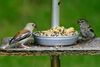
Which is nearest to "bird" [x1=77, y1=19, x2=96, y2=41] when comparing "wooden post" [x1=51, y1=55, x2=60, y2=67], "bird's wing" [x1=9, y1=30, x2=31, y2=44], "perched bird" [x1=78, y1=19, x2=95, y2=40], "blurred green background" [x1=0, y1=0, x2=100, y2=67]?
"perched bird" [x1=78, y1=19, x2=95, y2=40]

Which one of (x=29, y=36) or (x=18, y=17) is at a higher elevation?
(x=18, y=17)

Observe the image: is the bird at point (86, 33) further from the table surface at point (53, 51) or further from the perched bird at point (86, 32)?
the table surface at point (53, 51)

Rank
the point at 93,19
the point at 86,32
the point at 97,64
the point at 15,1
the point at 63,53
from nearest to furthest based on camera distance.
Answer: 1. the point at 63,53
2. the point at 86,32
3. the point at 97,64
4. the point at 93,19
5. the point at 15,1

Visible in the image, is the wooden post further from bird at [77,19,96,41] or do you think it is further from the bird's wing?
the bird's wing

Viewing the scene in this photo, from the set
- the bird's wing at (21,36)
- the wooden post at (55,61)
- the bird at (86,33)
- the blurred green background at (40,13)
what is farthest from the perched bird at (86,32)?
the blurred green background at (40,13)

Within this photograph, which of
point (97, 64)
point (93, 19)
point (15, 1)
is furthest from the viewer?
point (15, 1)

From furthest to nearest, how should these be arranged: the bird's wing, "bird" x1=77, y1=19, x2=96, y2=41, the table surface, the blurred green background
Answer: the blurred green background, "bird" x1=77, y1=19, x2=96, y2=41, the bird's wing, the table surface

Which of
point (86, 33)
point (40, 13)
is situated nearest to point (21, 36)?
point (86, 33)

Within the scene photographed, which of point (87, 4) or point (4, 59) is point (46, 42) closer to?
point (4, 59)

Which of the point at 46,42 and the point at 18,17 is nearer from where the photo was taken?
the point at 46,42

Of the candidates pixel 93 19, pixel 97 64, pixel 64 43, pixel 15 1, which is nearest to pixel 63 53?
pixel 64 43

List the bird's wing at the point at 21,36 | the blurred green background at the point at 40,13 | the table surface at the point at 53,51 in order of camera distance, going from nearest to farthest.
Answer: the table surface at the point at 53,51
the bird's wing at the point at 21,36
the blurred green background at the point at 40,13

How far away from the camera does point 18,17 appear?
10.8 metres

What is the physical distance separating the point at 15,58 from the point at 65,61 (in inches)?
28.1
